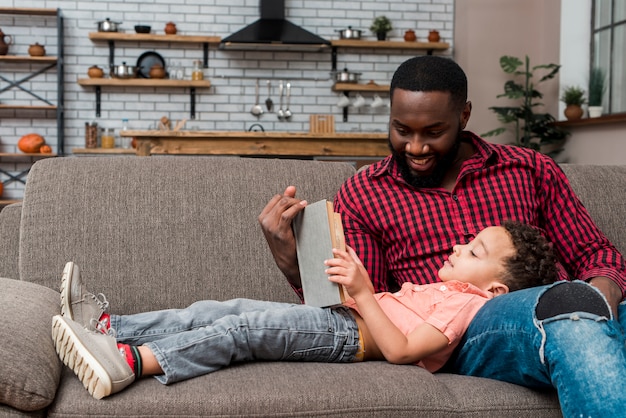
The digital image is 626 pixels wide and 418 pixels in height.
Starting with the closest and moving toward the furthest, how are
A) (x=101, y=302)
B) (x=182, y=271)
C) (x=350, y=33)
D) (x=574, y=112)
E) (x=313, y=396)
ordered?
(x=313, y=396), (x=101, y=302), (x=182, y=271), (x=574, y=112), (x=350, y=33)

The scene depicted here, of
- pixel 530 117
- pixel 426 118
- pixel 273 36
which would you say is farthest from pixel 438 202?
pixel 273 36

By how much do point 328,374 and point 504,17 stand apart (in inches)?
228

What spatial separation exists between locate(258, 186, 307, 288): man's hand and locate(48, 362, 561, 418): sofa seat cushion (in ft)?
0.90

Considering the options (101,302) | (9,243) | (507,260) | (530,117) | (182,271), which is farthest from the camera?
(530,117)

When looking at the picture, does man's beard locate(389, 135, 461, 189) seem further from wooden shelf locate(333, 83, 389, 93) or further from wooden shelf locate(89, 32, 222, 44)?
wooden shelf locate(89, 32, 222, 44)

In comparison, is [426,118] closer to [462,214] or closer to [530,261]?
[462,214]

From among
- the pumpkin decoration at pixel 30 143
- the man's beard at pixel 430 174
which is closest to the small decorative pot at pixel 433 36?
the pumpkin decoration at pixel 30 143

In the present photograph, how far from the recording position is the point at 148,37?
21.0ft

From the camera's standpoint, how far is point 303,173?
2152 mm

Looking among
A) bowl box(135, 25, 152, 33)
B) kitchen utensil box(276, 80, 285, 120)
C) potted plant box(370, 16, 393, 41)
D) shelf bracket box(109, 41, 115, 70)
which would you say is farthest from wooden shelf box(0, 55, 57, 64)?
potted plant box(370, 16, 393, 41)

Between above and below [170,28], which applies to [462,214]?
below

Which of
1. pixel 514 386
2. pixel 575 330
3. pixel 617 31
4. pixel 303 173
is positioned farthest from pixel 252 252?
pixel 617 31

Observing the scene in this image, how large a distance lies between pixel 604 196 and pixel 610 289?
1.92 feet

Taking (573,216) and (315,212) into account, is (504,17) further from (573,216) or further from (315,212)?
(315,212)
